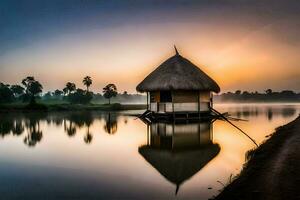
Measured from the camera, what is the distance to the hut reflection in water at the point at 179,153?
30.1 feet

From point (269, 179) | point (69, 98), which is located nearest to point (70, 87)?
point (69, 98)

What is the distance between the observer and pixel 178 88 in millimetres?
26688

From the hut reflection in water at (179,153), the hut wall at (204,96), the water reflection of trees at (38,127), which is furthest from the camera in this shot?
the hut wall at (204,96)

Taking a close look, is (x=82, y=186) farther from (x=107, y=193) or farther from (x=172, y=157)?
(x=172, y=157)

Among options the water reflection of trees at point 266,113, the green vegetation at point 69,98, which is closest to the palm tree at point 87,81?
the green vegetation at point 69,98

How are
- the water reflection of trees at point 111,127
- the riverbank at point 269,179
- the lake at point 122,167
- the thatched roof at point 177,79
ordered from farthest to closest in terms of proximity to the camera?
the thatched roof at point 177,79 → the water reflection of trees at point 111,127 → the lake at point 122,167 → the riverbank at point 269,179

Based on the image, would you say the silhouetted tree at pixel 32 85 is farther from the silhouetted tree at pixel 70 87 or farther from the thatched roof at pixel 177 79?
the thatched roof at pixel 177 79

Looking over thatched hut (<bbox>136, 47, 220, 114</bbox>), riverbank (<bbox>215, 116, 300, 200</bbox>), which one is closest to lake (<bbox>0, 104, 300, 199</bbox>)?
riverbank (<bbox>215, 116, 300, 200</bbox>)

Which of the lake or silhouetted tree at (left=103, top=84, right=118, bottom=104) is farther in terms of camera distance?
silhouetted tree at (left=103, top=84, right=118, bottom=104)

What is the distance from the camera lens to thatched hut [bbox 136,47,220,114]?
27203 millimetres

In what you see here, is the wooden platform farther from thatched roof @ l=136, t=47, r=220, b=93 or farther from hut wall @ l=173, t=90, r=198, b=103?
thatched roof @ l=136, t=47, r=220, b=93

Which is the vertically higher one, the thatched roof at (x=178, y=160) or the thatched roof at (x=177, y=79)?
the thatched roof at (x=177, y=79)

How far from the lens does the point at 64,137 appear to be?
18.7 metres

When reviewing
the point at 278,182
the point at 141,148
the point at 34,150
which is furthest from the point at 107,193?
the point at 34,150
